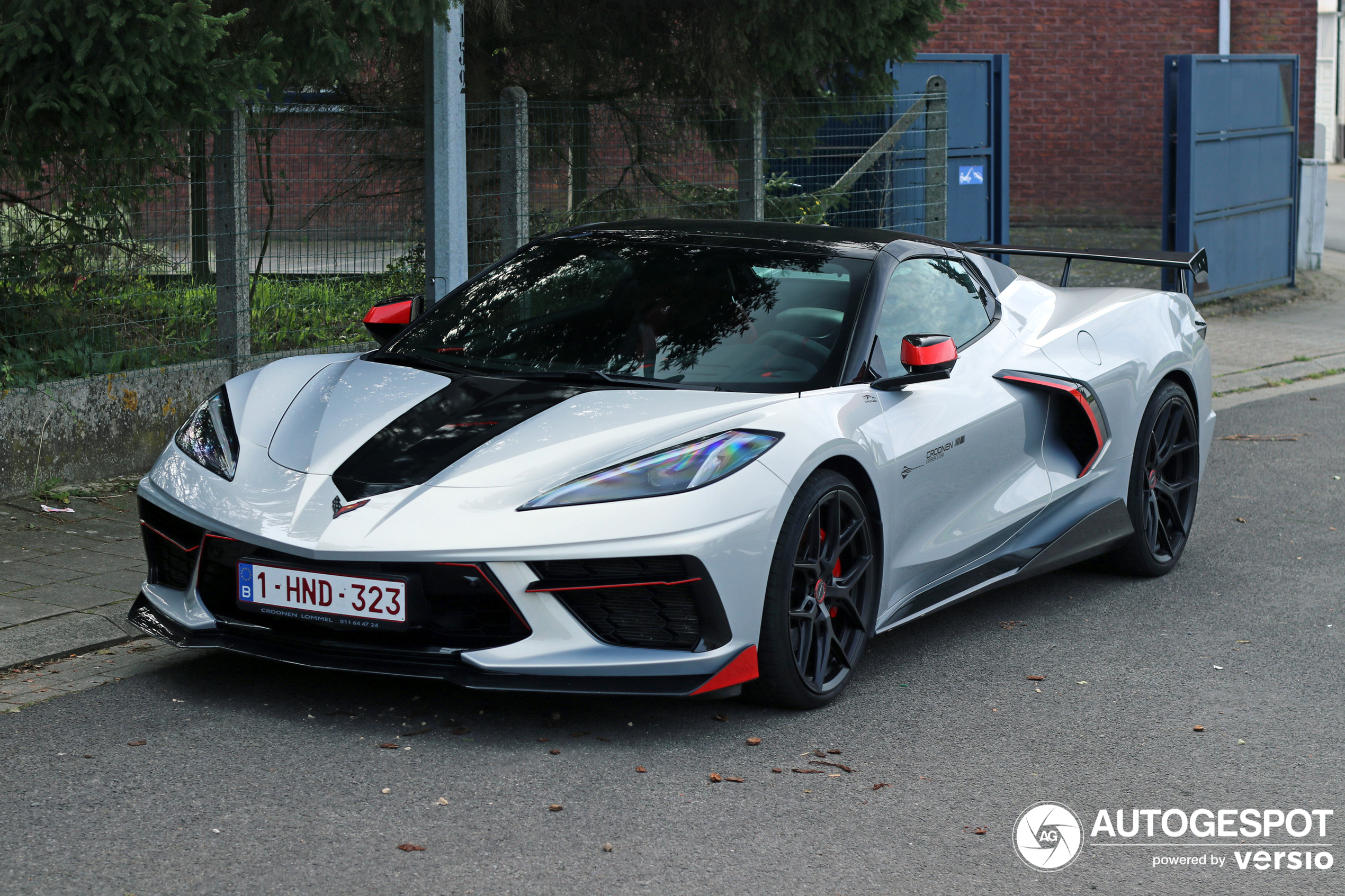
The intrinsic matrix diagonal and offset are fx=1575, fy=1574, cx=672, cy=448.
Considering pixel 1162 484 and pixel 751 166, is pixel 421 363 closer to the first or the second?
pixel 1162 484

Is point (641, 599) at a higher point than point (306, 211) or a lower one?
lower

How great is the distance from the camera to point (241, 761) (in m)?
3.93

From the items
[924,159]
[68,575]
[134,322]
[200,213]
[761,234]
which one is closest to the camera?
[761,234]

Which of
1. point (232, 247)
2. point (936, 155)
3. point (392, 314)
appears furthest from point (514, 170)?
point (936, 155)

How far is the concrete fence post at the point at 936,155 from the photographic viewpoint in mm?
12586

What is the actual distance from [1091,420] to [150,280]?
14.9 feet

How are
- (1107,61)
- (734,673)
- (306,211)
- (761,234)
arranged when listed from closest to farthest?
(734,673), (761,234), (306,211), (1107,61)

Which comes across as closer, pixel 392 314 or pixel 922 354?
pixel 922 354

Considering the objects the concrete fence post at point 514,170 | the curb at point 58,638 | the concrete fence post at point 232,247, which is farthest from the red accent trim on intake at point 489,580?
the concrete fence post at point 514,170

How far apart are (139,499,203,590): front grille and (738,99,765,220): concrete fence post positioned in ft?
22.5

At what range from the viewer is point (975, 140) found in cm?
1337

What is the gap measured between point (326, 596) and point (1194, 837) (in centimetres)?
218

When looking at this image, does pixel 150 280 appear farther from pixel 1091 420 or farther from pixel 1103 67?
pixel 1103 67

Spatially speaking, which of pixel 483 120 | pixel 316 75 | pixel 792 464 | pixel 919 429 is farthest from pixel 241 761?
pixel 483 120
